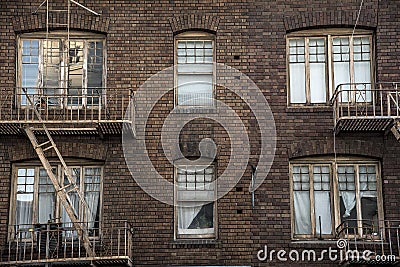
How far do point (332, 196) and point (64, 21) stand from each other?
799cm

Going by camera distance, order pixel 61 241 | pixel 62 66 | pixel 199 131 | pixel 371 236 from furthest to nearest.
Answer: pixel 62 66, pixel 199 131, pixel 371 236, pixel 61 241

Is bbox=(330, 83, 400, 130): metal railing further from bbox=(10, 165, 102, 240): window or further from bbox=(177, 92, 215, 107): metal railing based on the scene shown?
bbox=(10, 165, 102, 240): window

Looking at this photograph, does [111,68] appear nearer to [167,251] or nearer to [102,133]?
[102,133]

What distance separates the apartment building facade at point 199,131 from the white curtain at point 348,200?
0.03m

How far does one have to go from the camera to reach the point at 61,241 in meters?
19.3

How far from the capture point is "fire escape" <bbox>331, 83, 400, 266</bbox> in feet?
61.6

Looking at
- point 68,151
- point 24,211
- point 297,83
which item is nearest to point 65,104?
point 68,151

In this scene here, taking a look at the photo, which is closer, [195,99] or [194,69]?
[195,99]

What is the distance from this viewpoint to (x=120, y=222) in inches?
768

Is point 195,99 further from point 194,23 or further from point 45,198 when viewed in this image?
point 45,198

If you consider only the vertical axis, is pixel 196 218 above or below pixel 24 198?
below

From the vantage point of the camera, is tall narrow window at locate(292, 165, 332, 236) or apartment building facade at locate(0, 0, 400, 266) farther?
tall narrow window at locate(292, 165, 332, 236)

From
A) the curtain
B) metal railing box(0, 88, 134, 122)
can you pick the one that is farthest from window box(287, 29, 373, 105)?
the curtain

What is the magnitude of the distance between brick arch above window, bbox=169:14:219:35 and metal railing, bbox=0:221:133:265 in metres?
5.12
